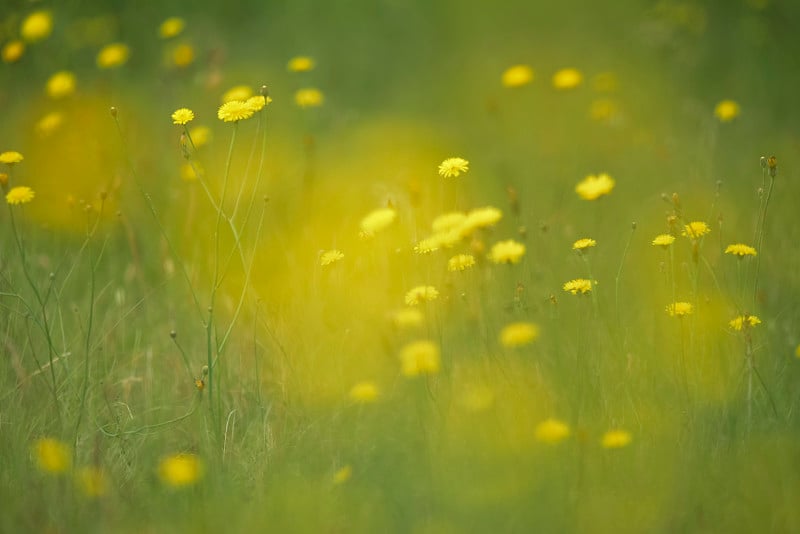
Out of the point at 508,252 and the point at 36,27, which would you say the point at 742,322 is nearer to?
the point at 508,252

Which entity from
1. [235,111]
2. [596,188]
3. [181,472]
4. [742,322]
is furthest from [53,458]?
[742,322]

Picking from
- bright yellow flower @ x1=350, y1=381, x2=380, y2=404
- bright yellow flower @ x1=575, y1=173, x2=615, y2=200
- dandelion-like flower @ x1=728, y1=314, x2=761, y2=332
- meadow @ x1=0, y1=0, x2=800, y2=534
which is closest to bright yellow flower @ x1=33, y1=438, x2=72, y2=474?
meadow @ x1=0, y1=0, x2=800, y2=534

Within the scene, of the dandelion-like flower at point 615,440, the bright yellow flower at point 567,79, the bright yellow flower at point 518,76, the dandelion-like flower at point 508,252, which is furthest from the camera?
the bright yellow flower at point 518,76

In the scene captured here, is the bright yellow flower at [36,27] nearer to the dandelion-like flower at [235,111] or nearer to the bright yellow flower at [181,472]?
the dandelion-like flower at [235,111]

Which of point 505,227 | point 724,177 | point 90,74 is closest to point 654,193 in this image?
point 724,177

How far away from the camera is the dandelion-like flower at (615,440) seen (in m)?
1.87

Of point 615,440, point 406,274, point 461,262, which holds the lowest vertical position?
point 615,440

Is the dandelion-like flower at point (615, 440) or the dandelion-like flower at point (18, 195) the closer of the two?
the dandelion-like flower at point (615, 440)

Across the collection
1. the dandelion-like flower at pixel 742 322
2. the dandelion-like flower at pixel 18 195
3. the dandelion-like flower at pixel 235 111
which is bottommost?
the dandelion-like flower at pixel 742 322

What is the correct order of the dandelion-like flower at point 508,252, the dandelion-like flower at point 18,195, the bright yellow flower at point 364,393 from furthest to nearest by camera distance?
1. the dandelion-like flower at point 18,195
2. the bright yellow flower at point 364,393
3. the dandelion-like flower at point 508,252

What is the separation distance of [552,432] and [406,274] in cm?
104

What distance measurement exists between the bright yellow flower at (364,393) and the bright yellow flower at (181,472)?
0.43 meters

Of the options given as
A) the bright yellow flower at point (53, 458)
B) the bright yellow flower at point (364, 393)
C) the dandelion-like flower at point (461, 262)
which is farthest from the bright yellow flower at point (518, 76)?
the bright yellow flower at point (53, 458)

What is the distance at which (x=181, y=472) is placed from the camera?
1.80m
